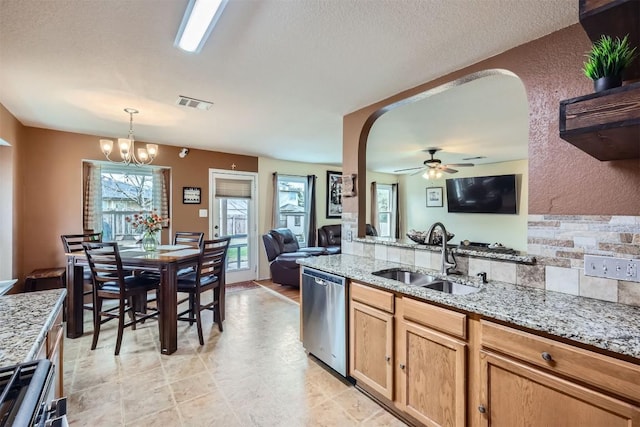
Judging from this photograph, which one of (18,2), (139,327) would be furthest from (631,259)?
(139,327)

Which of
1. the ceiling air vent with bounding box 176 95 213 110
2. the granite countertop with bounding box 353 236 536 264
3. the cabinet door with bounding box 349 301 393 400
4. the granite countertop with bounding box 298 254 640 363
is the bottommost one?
the cabinet door with bounding box 349 301 393 400

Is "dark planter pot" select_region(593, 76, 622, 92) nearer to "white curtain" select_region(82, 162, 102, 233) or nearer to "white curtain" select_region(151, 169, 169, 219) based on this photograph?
"white curtain" select_region(151, 169, 169, 219)

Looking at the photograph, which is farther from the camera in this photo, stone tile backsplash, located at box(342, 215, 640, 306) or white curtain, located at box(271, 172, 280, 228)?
white curtain, located at box(271, 172, 280, 228)

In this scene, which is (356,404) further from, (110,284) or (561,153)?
(110,284)

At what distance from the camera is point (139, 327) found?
11.1ft

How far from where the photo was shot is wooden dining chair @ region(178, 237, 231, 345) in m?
2.98

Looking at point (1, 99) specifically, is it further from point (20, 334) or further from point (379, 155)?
point (379, 155)

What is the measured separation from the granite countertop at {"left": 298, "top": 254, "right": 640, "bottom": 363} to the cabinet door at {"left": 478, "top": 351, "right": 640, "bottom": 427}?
7.9 inches

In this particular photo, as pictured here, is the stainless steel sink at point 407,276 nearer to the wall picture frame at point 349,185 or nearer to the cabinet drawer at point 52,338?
the wall picture frame at point 349,185

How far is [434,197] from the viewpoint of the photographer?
298 inches

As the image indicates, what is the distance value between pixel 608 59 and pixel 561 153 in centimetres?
60

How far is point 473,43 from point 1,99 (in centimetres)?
393

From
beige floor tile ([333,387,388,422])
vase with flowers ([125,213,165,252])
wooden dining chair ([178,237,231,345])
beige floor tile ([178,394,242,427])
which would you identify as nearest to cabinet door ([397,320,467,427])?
beige floor tile ([333,387,388,422])

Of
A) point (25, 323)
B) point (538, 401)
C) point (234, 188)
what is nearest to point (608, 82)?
point (538, 401)
